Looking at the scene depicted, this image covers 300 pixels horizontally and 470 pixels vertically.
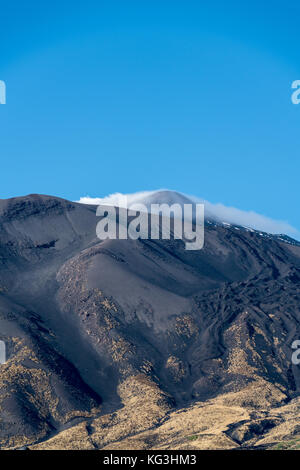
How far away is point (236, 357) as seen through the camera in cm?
5150

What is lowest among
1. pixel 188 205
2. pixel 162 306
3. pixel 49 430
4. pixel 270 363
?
pixel 49 430

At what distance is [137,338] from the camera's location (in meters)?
53.5

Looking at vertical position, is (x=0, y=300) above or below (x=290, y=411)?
above

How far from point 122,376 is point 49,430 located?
825cm

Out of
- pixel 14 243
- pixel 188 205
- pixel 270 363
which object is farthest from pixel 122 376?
pixel 188 205

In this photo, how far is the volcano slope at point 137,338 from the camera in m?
42.5

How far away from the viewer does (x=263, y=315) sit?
185 feet

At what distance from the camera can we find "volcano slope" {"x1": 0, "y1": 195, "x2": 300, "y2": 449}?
Result: 4247 cm

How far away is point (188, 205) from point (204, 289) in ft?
146
